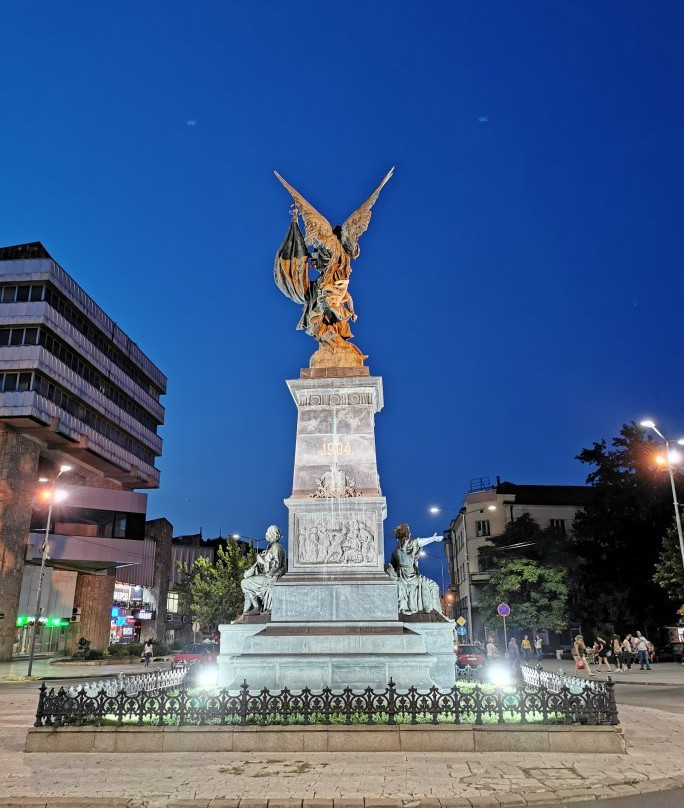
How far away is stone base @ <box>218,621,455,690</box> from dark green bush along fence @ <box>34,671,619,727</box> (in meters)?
2.09

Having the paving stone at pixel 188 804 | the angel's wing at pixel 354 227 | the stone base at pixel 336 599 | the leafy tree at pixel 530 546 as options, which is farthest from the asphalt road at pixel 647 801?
the leafy tree at pixel 530 546

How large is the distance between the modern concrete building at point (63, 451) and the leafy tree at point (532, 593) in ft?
101

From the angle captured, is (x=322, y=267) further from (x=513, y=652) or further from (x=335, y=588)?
(x=513, y=652)

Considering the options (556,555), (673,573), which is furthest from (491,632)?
(673,573)

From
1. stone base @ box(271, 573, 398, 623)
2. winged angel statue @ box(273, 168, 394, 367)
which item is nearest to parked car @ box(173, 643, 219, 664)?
stone base @ box(271, 573, 398, 623)

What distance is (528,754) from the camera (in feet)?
31.4

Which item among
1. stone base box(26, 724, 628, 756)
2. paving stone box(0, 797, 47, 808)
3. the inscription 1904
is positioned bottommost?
paving stone box(0, 797, 47, 808)

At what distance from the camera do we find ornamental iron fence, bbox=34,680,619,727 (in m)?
9.96

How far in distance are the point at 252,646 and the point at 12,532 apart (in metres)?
38.3

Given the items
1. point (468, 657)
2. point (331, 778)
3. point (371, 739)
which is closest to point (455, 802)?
point (331, 778)

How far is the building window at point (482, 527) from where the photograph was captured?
6738 cm

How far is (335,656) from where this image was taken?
12.9m

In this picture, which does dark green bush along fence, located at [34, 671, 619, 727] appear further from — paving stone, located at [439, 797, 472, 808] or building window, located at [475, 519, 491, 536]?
building window, located at [475, 519, 491, 536]

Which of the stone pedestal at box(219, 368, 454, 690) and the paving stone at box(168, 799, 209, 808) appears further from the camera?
the stone pedestal at box(219, 368, 454, 690)
